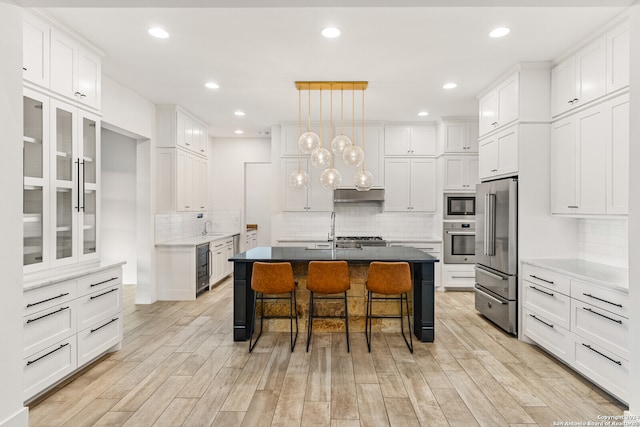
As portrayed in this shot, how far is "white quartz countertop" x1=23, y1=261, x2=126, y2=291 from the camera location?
8.83 feet

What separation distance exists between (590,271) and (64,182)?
465 cm

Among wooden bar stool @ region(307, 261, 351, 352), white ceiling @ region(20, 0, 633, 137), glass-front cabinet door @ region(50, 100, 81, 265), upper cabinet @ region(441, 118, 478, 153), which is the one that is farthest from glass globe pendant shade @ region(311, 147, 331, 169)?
upper cabinet @ region(441, 118, 478, 153)

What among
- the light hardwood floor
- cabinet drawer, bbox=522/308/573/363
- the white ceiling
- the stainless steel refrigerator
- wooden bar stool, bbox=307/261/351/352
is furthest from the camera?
the stainless steel refrigerator

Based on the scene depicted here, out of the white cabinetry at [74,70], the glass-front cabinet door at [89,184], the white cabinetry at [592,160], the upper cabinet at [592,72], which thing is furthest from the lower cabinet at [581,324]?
the white cabinetry at [74,70]

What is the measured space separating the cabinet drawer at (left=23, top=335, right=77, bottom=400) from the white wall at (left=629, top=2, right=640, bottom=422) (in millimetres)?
3840

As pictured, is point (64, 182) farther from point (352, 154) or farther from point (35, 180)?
point (352, 154)

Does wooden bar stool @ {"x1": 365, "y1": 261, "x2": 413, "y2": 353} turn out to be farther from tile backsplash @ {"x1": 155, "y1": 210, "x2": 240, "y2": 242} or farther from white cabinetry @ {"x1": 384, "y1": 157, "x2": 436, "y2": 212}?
tile backsplash @ {"x1": 155, "y1": 210, "x2": 240, "y2": 242}

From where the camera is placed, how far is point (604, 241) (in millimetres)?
3719

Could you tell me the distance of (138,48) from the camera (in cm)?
367

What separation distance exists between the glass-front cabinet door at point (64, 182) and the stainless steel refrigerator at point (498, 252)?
4350mm

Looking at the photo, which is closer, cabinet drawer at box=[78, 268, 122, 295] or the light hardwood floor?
the light hardwood floor

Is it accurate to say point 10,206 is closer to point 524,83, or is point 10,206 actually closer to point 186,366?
point 186,366

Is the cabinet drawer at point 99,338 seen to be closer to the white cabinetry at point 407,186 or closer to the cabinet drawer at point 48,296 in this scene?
the cabinet drawer at point 48,296

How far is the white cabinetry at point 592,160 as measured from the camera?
10.2ft
